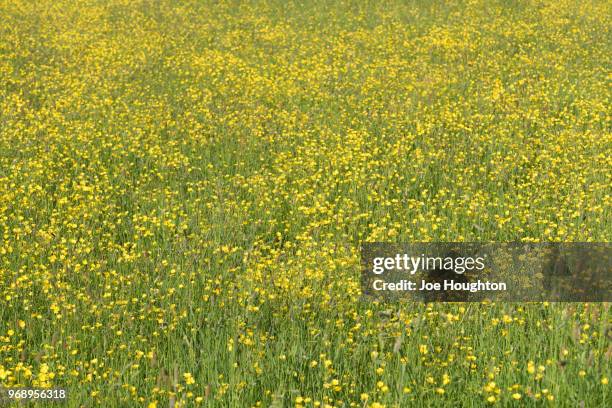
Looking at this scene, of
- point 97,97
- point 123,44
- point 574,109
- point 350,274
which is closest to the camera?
point 350,274

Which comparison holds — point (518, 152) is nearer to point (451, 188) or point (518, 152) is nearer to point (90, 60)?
point (451, 188)

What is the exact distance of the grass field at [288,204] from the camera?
15.6 ft

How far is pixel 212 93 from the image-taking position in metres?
12.0

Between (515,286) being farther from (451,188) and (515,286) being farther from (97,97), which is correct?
(97,97)

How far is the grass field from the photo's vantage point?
4.75 meters

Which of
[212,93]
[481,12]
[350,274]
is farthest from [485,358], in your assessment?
[481,12]

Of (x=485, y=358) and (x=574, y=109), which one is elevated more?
(x=574, y=109)

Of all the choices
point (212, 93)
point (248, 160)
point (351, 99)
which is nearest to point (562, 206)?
point (248, 160)

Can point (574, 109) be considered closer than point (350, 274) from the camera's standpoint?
No

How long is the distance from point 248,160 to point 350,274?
3.49 metres

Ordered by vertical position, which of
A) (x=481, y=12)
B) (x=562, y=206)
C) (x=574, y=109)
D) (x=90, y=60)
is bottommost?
(x=562, y=206)

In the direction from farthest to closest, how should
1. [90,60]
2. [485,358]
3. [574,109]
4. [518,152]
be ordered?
1. [90,60]
2. [574,109]
3. [518,152]
4. [485,358]

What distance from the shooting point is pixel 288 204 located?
25.8 feet

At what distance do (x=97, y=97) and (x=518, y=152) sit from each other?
6.96m
